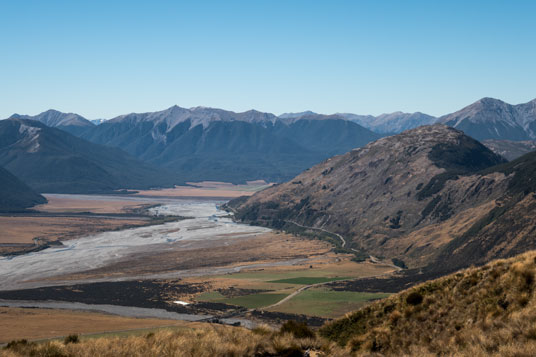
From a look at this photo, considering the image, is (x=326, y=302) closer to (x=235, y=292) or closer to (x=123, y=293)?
(x=235, y=292)

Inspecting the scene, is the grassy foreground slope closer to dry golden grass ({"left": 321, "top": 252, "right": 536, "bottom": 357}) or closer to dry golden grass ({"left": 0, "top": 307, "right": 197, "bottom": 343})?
dry golden grass ({"left": 321, "top": 252, "right": 536, "bottom": 357})

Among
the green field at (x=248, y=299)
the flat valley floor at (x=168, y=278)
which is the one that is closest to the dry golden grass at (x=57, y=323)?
the flat valley floor at (x=168, y=278)

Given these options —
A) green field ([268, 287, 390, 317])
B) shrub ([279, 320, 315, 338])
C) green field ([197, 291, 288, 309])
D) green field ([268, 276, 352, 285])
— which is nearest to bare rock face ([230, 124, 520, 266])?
green field ([268, 276, 352, 285])

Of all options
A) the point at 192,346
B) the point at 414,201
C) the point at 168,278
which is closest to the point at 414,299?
the point at 192,346

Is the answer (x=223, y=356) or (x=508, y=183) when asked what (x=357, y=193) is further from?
(x=223, y=356)

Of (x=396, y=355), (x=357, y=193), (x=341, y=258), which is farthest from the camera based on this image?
(x=357, y=193)

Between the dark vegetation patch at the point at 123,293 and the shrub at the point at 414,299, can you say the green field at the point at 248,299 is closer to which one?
the dark vegetation patch at the point at 123,293

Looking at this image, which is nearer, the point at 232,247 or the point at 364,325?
the point at 364,325

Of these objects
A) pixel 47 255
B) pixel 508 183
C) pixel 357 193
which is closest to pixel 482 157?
pixel 357 193
